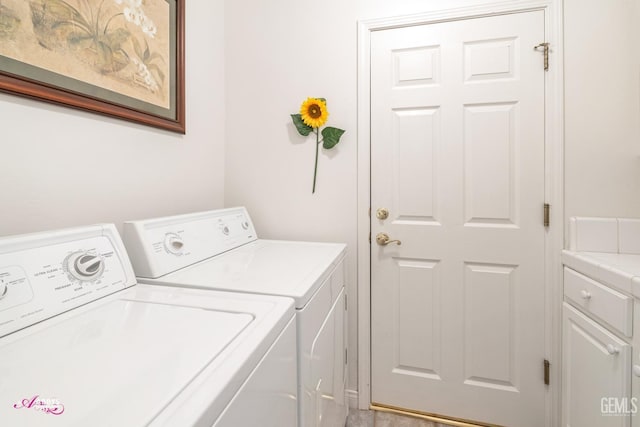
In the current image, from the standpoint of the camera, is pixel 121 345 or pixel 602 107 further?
pixel 602 107

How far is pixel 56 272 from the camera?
0.77 m

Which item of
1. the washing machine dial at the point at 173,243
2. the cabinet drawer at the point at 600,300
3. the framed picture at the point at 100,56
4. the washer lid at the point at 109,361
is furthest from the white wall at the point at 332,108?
the washer lid at the point at 109,361

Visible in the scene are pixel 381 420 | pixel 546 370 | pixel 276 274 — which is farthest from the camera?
pixel 381 420

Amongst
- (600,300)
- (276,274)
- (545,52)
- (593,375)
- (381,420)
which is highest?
(545,52)

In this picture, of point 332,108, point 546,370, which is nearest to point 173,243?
point 332,108

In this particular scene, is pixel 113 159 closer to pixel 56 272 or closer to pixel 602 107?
pixel 56 272

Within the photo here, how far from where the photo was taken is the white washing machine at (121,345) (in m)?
0.44

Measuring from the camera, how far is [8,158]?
85 centimetres

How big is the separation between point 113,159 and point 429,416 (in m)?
1.98

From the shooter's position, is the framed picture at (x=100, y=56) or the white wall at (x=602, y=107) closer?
the framed picture at (x=100, y=56)

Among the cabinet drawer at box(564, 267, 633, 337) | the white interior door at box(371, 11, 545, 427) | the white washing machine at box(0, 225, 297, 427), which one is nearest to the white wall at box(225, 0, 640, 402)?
the white interior door at box(371, 11, 545, 427)

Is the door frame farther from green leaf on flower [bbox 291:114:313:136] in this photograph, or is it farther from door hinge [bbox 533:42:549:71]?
green leaf on flower [bbox 291:114:313:136]

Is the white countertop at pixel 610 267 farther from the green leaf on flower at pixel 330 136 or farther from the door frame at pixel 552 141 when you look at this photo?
the green leaf on flower at pixel 330 136

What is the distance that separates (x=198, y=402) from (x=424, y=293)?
4.73 ft
